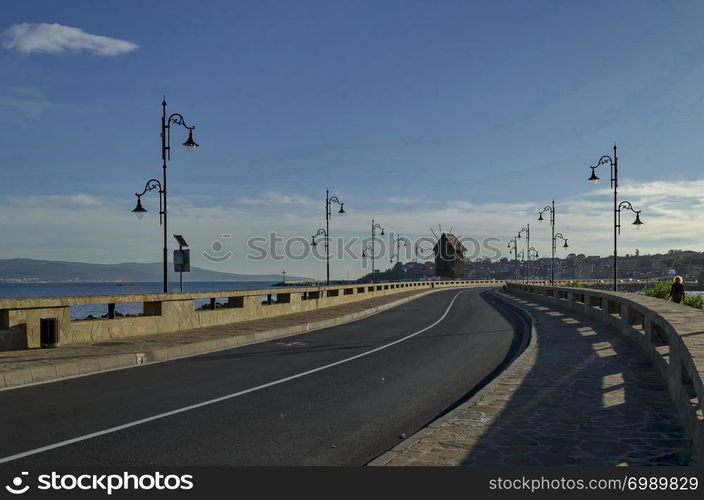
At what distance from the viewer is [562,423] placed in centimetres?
777

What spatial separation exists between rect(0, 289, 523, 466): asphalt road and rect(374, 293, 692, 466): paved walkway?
67 centimetres

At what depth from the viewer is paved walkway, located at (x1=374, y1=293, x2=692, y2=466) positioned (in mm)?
6387

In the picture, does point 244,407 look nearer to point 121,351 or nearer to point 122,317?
point 121,351

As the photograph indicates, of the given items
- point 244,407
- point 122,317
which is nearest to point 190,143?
point 122,317

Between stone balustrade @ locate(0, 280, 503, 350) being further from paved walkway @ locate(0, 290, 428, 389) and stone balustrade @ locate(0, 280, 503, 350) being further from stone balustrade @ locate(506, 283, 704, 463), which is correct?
stone balustrade @ locate(506, 283, 704, 463)

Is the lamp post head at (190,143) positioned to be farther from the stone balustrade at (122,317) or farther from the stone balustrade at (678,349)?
the stone balustrade at (678,349)

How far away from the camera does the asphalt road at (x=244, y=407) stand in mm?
6836

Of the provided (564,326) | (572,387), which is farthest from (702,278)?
(572,387)

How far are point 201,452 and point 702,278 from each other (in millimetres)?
191920

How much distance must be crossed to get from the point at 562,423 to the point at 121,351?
33.0 ft

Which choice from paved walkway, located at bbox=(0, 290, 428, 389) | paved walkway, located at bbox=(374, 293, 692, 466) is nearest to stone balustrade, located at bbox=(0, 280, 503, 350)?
paved walkway, located at bbox=(0, 290, 428, 389)

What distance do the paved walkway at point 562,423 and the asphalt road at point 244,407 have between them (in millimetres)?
665

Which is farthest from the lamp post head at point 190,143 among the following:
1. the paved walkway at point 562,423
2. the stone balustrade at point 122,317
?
the paved walkway at point 562,423

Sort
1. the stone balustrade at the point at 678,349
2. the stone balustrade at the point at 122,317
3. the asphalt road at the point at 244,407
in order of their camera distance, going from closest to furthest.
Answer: the stone balustrade at the point at 678,349 → the asphalt road at the point at 244,407 → the stone balustrade at the point at 122,317
